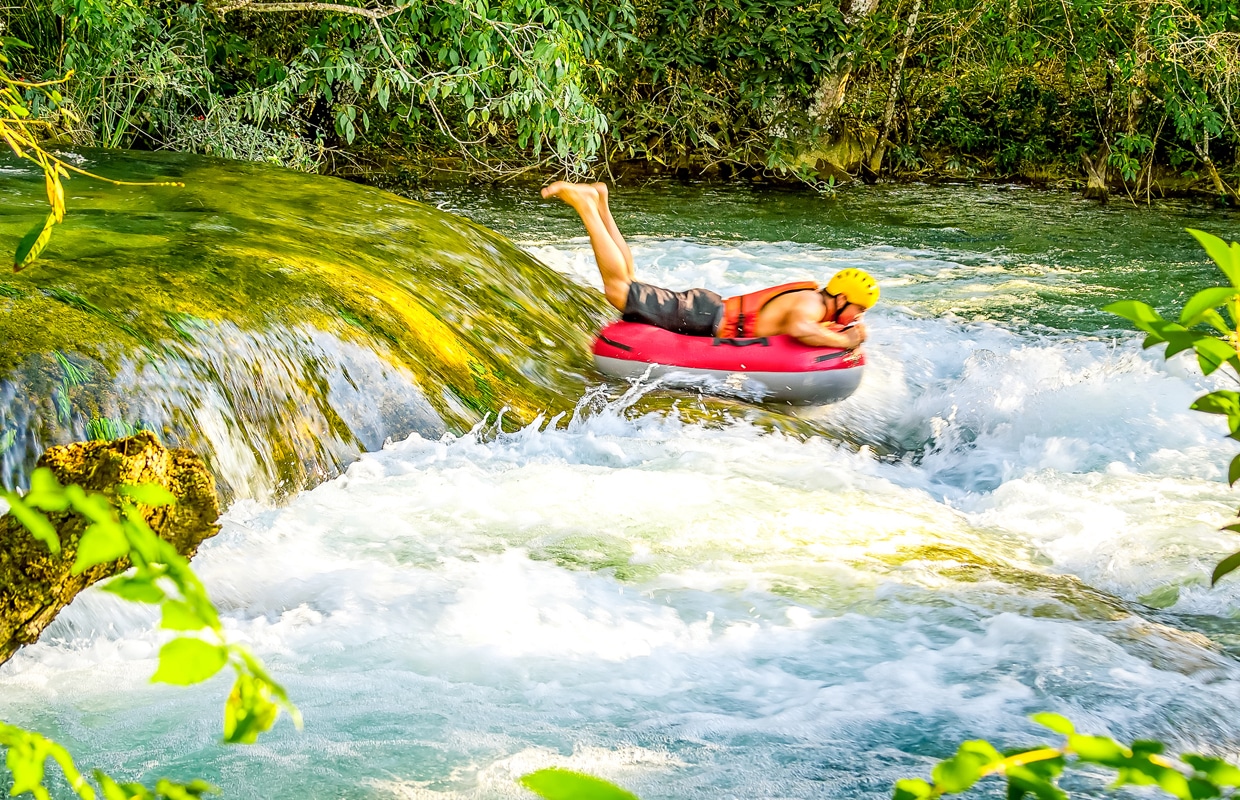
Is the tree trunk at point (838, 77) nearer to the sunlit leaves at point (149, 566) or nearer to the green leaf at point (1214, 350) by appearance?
the green leaf at point (1214, 350)

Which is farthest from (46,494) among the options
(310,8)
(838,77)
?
(838,77)

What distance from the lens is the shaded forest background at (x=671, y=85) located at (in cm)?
920

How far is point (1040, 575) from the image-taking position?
3.97 meters

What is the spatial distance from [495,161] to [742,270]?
5970mm

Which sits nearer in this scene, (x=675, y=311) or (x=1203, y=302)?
(x=1203, y=302)

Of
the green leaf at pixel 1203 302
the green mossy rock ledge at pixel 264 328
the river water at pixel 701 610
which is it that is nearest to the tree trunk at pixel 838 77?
the green mossy rock ledge at pixel 264 328

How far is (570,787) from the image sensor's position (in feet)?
1.97

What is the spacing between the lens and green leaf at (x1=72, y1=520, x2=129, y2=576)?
0.62 m

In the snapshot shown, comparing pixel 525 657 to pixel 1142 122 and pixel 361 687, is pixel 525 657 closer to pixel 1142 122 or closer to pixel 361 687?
pixel 361 687

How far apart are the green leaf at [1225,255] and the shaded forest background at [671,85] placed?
8036 millimetres

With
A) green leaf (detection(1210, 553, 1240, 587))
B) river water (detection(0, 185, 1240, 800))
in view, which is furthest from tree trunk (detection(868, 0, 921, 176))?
green leaf (detection(1210, 553, 1240, 587))

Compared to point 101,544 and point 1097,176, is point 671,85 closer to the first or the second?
point 1097,176

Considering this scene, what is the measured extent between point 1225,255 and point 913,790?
429 millimetres

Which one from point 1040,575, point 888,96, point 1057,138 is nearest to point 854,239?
point 888,96
